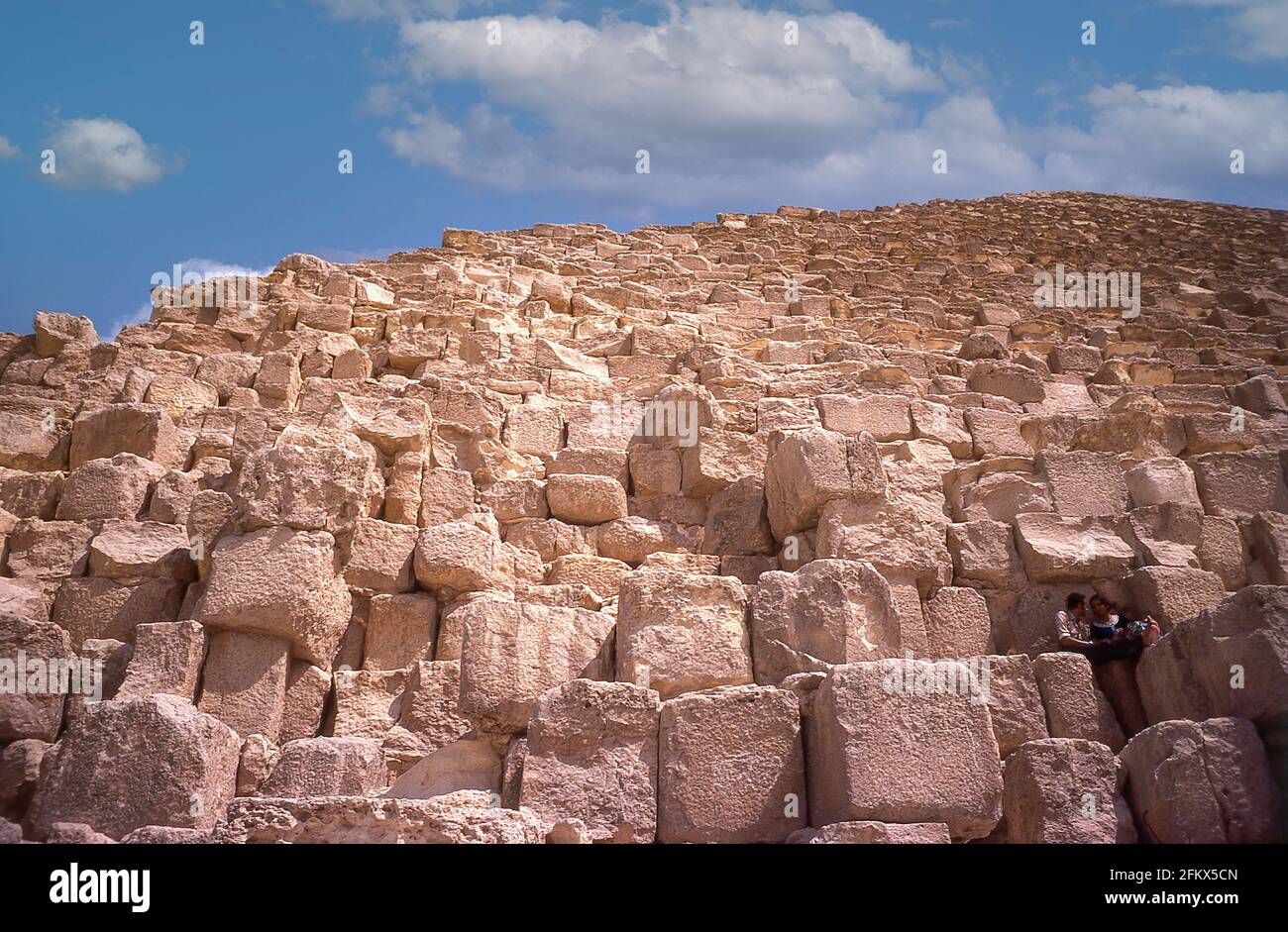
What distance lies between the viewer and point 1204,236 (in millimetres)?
20359

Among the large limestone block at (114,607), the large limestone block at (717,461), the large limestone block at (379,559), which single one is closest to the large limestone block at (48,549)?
the large limestone block at (114,607)

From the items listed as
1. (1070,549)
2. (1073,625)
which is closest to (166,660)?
(1073,625)

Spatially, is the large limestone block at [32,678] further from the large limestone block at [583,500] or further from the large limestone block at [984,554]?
the large limestone block at [984,554]

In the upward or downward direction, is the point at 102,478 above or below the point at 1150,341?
below

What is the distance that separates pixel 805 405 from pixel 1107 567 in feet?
9.24

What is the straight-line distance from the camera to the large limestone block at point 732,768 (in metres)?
4.53

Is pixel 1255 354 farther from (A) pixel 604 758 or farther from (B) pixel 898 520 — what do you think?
(A) pixel 604 758

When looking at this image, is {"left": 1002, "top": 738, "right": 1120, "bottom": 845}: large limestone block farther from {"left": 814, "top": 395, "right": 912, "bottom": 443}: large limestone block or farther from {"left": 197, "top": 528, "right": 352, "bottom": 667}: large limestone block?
{"left": 814, "top": 395, "right": 912, "bottom": 443}: large limestone block

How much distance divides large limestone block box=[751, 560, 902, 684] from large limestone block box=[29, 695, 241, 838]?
2653 mm

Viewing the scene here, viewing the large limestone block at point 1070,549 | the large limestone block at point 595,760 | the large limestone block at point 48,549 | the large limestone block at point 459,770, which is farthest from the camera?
the large limestone block at point 1070,549

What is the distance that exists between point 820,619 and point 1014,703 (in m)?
1.09

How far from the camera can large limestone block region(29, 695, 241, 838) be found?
439 cm

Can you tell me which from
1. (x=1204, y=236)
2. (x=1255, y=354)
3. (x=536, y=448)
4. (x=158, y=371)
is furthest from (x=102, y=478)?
(x=1204, y=236)

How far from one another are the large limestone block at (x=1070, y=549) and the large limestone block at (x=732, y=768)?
260cm
